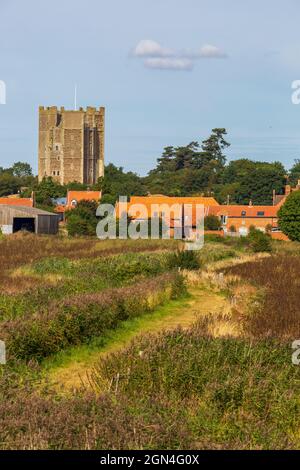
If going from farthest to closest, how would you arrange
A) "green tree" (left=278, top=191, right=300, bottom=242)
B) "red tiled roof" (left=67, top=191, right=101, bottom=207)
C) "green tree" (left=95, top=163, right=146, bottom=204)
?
1. "green tree" (left=95, top=163, right=146, bottom=204)
2. "red tiled roof" (left=67, top=191, right=101, bottom=207)
3. "green tree" (left=278, top=191, right=300, bottom=242)

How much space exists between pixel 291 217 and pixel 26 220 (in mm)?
20973

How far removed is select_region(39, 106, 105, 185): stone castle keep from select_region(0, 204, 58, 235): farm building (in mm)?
62385

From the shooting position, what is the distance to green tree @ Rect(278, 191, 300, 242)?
62344mm

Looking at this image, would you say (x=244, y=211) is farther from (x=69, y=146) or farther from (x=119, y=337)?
(x=119, y=337)

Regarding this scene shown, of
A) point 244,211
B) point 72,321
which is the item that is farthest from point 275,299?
point 244,211

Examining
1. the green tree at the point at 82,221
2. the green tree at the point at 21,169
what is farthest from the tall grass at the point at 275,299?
the green tree at the point at 21,169

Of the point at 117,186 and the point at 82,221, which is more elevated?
the point at 117,186

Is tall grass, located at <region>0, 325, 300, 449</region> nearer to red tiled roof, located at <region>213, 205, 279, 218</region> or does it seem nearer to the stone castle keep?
red tiled roof, located at <region>213, 205, 279, 218</region>

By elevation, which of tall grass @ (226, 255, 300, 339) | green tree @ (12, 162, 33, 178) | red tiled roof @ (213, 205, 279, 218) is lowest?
tall grass @ (226, 255, 300, 339)

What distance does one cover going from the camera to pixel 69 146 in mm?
123000

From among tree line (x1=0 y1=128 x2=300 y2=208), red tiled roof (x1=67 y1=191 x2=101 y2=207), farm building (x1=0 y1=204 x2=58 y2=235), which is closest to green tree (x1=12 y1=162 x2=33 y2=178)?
tree line (x1=0 y1=128 x2=300 y2=208)

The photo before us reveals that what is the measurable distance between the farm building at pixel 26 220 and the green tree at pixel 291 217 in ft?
60.6

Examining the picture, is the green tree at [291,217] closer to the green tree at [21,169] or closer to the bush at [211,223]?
the bush at [211,223]
